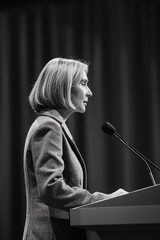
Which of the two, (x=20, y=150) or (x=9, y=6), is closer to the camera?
(x=20, y=150)

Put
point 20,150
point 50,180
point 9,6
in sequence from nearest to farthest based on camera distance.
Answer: point 50,180, point 20,150, point 9,6

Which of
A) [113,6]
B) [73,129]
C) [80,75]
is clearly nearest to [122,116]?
[73,129]

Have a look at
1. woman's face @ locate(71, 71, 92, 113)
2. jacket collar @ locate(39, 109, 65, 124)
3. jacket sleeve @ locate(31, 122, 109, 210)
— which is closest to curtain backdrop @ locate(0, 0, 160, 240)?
woman's face @ locate(71, 71, 92, 113)

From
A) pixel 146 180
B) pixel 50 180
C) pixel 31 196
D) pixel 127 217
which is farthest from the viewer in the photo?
pixel 146 180

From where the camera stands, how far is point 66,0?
11.1 feet

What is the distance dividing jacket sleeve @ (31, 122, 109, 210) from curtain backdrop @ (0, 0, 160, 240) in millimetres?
1608

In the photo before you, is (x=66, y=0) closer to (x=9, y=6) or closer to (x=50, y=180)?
(x=9, y=6)

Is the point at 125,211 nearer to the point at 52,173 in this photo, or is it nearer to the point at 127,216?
the point at 127,216

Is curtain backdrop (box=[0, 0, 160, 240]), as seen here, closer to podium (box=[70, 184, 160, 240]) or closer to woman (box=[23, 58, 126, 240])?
woman (box=[23, 58, 126, 240])

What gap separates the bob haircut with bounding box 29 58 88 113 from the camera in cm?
160

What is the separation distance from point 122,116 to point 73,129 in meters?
0.34

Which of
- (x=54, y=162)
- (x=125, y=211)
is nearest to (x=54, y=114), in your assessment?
(x=54, y=162)

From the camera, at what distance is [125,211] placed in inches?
47.2

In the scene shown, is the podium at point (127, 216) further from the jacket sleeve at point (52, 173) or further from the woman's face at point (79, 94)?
the woman's face at point (79, 94)
